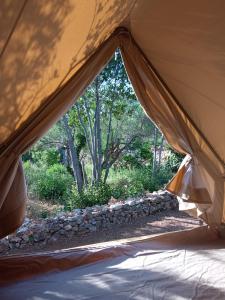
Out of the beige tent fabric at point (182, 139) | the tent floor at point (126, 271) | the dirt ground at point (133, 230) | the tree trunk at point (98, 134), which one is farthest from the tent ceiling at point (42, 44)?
the tree trunk at point (98, 134)

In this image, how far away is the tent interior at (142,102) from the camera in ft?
5.95

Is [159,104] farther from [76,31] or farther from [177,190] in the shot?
[76,31]

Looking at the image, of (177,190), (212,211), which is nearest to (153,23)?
(177,190)

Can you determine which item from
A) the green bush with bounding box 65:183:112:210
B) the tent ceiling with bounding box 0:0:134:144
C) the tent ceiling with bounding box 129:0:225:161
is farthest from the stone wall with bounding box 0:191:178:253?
the tent ceiling with bounding box 0:0:134:144

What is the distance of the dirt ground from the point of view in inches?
161

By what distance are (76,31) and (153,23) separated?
560 millimetres

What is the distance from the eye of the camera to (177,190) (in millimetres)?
2918

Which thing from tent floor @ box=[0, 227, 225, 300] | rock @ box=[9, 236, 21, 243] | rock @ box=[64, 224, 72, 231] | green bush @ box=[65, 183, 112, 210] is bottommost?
tent floor @ box=[0, 227, 225, 300]

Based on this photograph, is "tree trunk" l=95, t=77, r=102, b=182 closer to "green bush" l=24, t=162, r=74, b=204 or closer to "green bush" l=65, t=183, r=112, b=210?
"green bush" l=65, t=183, r=112, b=210

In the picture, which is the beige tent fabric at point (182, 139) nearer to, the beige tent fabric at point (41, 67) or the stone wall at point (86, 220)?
the beige tent fabric at point (41, 67)

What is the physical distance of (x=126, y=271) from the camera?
2.42 meters

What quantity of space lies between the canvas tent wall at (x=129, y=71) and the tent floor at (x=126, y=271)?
0.37 metres

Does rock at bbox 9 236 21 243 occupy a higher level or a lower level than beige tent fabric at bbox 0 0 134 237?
lower

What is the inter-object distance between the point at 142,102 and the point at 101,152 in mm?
3356
